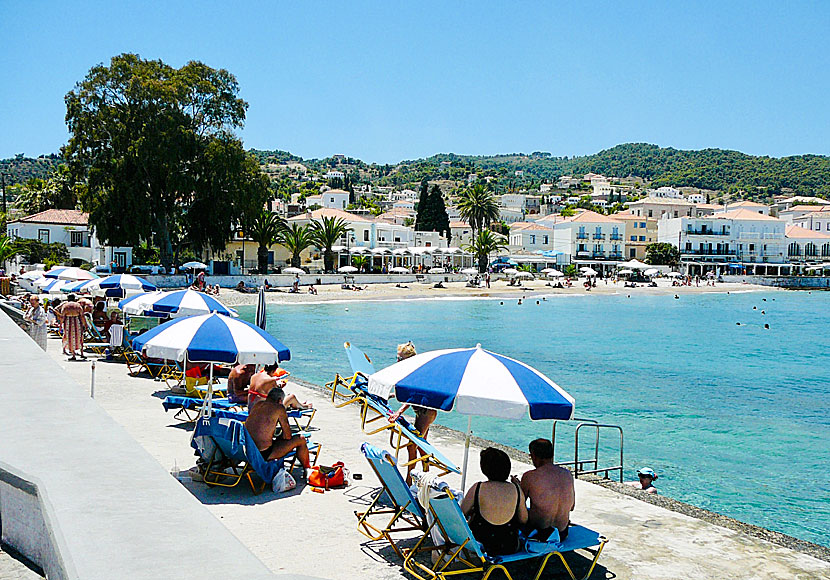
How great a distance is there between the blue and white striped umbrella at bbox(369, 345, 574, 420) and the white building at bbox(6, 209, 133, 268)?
182ft

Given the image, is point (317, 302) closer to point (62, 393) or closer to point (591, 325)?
point (591, 325)

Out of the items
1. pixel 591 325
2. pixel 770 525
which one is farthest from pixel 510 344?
pixel 770 525

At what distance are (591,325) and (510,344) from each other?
38.3ft

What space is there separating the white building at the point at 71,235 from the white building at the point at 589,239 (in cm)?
5932

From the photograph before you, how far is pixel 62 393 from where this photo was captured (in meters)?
6.47

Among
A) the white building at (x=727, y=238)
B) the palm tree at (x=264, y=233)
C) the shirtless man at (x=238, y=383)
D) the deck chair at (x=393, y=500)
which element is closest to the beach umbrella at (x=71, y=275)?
the shirtless man at (x=238, y=383)

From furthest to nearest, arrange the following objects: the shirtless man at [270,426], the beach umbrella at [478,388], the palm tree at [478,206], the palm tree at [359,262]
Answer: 1. the palm tree at [478,206]
2. the palm tree at [359,262]
3. the shirtless man at [270,426]
4. the beach umbrella at [478,388]

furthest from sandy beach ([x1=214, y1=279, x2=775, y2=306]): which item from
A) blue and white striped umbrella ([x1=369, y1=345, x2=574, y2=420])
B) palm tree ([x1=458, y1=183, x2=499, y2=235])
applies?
blue and white striped umbrella ([x1=369, y1=345, x2=574, y2=420])

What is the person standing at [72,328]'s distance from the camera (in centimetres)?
1559

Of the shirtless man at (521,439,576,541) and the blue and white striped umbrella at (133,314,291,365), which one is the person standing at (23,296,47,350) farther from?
the shirtless man at (521,439,576,541)

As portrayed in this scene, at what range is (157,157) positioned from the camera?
47000 millimetres

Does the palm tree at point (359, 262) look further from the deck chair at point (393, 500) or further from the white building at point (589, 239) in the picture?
Answer: the deck chair at point (393, 500)

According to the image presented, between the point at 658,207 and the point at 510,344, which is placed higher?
the point at 658,207

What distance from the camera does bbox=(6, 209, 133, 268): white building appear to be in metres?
57.8
